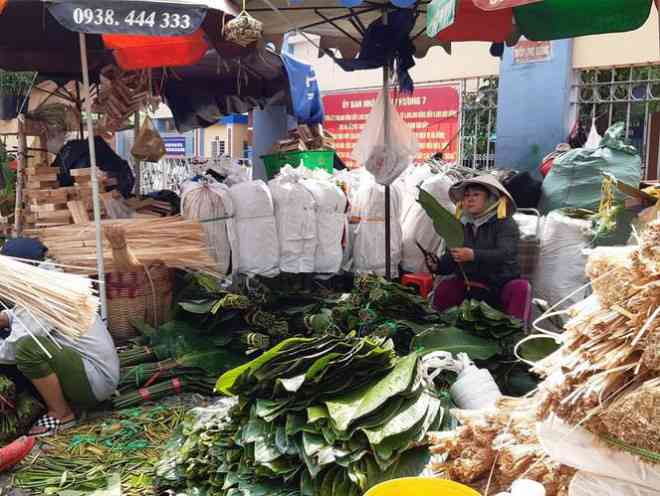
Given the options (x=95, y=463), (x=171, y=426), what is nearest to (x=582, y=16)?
(x=171, y=426)

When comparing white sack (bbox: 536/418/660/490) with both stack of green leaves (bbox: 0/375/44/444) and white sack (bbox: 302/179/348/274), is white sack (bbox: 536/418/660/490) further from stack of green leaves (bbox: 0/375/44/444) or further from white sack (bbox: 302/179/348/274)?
white sack (bbox: 302/179/348/274)

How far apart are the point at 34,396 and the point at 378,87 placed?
8077 millimetres

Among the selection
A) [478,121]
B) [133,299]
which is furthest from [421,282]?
[478,121]

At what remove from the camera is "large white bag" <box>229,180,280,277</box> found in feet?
17.2

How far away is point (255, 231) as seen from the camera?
5250 mm

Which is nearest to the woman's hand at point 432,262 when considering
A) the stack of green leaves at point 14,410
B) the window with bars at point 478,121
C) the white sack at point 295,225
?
the white sack at point 295,225

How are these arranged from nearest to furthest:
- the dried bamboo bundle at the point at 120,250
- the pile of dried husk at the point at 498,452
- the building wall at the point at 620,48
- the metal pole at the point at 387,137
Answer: the pile of dried husk at the point at 498,452, the dried bamboo bundle at the point at 120,250, the metal pole at the point at 387,137, the building wall at the point at 620,48

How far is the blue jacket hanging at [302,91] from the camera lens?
284 inches

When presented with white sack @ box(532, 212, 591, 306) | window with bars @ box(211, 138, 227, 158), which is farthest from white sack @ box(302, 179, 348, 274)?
window with bars @ box(211, 138, 227, 158)

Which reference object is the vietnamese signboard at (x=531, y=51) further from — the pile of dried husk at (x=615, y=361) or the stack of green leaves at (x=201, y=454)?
the pile of dried husk at (x=615, y=361)

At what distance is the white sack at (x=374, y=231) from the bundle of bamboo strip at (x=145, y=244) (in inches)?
55.6

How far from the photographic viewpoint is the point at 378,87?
10.6m

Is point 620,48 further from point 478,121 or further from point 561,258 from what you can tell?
point 561,258

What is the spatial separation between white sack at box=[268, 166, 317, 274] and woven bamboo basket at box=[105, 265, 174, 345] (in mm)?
986
